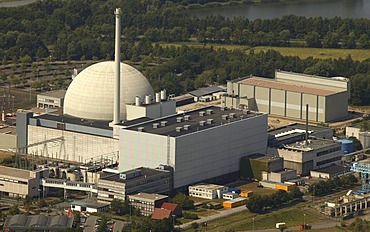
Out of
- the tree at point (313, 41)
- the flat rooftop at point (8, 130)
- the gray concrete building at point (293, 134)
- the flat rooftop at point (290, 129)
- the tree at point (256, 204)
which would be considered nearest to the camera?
the tree at point (256, 204)

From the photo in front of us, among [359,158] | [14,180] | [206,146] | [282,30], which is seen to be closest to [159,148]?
[206,146]

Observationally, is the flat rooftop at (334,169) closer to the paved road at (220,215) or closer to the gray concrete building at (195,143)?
the gray concrete building at (195,143)

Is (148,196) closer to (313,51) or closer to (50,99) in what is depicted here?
(50,99)

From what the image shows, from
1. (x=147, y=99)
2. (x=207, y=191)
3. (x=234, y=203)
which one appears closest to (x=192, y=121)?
(x=147, y=99)

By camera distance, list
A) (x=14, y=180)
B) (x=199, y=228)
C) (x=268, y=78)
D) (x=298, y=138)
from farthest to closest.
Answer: (x=268, y=78), (x=298, y=138), (x=14, y=180), (x=199, y=228)

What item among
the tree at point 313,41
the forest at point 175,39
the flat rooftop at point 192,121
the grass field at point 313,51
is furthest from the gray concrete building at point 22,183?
the tree at point 313,41

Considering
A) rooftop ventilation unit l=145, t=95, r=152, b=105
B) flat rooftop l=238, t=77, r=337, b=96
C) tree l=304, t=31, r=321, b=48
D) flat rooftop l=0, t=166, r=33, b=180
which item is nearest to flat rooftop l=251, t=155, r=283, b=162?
rooftop ventilation unit l=145, t=95, r=152, b=105

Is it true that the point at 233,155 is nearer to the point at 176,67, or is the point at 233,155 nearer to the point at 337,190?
the point at 337,190
